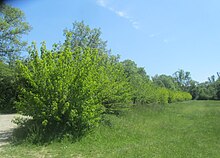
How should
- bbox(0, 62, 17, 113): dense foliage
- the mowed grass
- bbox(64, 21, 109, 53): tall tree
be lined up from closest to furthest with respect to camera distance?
the mowed grass
bbox(0, 62, 17, 113): dense foliage
bbox(64, 21, 109, 53): tall tree

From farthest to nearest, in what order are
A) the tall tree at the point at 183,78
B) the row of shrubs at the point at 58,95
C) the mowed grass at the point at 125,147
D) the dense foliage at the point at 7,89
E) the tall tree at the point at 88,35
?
the tall tree at the point at 183,78 < the tall tree at the point at 88,35 < the dense foliage at the point at 7,89 < the row of shrubs at the point at 58,95 < the mowed grass at the point at 125,147

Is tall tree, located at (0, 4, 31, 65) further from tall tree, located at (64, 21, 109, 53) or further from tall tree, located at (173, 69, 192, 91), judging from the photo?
tall tree, located at (173, 69, 192, 91)

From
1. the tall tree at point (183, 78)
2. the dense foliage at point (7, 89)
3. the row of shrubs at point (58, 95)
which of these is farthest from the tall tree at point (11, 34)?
the tall tree at point (183, 78)

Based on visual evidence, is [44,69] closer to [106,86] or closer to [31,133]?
[31,133]

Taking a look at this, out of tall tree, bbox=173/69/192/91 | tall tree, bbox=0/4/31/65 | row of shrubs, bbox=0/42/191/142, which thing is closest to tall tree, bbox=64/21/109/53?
tall tree, bbox=0/4/31/65

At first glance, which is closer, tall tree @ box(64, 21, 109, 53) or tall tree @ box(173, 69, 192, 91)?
tall tree @ box(64, 21, 109, 53)

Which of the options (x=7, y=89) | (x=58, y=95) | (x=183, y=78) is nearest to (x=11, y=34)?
(x=7, y=89)

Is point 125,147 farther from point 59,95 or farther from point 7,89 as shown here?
point 7,89

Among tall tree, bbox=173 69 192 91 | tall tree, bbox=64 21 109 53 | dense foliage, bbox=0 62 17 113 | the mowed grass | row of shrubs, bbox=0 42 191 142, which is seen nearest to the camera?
the mowed grass

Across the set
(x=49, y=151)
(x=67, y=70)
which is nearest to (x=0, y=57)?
(x=67, y=70)

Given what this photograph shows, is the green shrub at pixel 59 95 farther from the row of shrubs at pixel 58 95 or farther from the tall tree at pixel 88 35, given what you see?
the tall tree at pixel 88 35

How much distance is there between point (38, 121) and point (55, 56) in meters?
2.60

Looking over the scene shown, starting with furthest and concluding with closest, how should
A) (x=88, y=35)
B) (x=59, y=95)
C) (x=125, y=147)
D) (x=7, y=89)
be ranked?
(x=88, y=35), (x=7, y=89), (x=59, y=95), (x=125, y=147)

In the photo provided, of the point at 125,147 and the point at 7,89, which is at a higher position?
the point at 7,89
